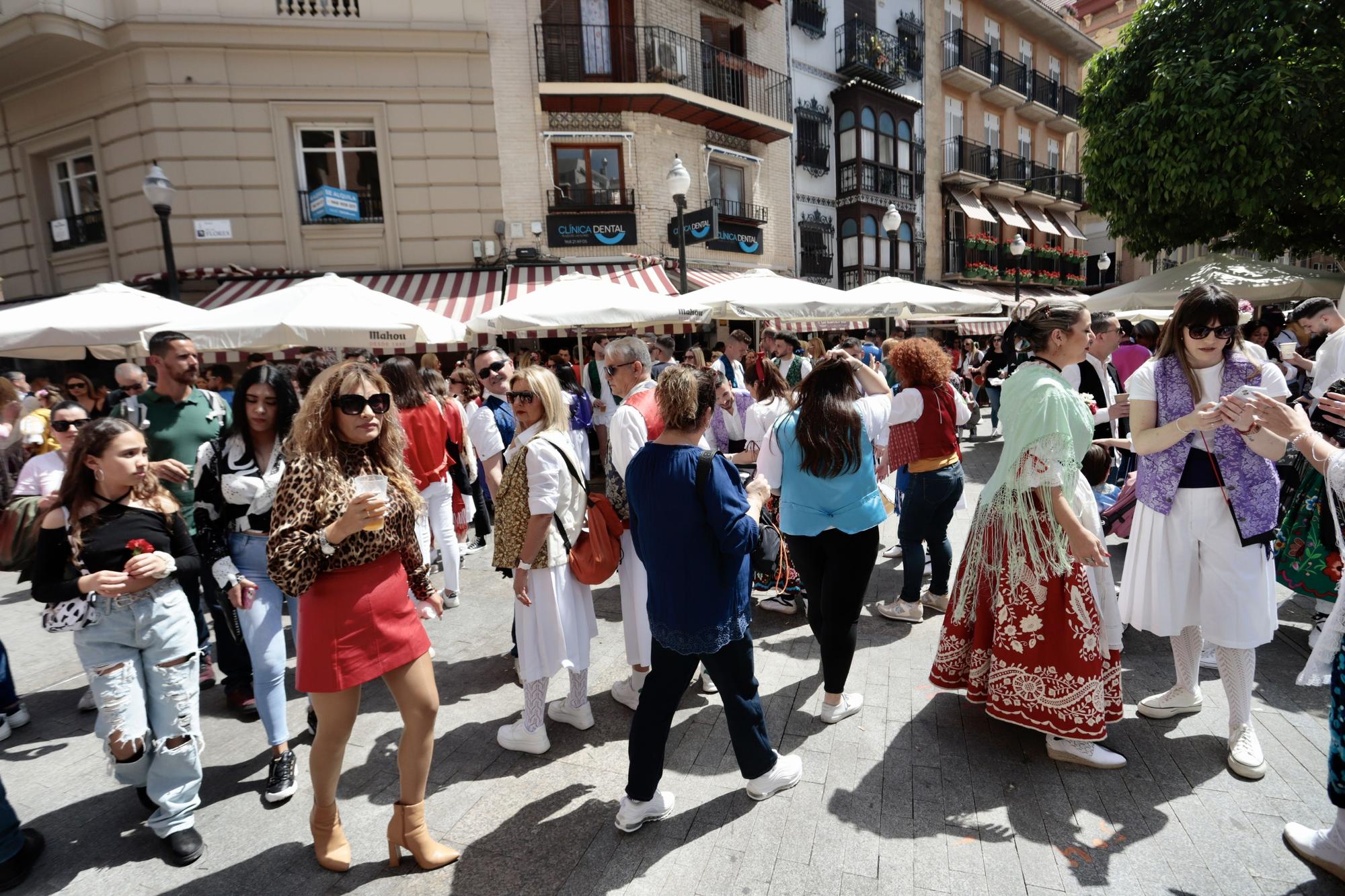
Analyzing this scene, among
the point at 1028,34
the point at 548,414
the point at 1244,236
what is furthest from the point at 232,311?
the point at 1028,34

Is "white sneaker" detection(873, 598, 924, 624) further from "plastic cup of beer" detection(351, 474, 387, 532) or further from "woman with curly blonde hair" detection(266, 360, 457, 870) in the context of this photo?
"plastic cup of beer" detection(351, 474, 387, 532)

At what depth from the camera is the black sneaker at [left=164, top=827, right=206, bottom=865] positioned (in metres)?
2.62

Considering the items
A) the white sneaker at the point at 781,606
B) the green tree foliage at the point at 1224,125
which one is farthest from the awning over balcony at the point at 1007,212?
the white sneaker at the point at 781,606

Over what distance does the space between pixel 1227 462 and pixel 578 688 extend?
316 centimetres

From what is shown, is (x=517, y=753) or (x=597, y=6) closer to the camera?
(x=517, y=753)

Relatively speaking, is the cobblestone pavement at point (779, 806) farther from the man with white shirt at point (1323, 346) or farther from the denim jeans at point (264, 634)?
the man with white shirt at point (1323, 346)

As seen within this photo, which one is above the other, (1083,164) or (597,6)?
(597,6)

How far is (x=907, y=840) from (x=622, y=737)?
1424 mm

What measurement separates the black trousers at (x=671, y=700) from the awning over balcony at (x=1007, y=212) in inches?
1044

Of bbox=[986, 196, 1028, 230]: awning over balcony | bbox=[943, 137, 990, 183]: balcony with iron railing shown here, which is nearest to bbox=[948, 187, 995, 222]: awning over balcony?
bbox=[943, 137, 990, 183]: balcony with iron railing

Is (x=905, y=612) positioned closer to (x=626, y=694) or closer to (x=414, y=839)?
(x=626, y=694)

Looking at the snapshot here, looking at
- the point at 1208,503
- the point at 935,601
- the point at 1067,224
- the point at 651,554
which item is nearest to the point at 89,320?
the point at 651,554

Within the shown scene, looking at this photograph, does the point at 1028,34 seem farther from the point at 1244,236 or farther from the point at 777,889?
the point at 777,889

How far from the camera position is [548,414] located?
3.23 metres
